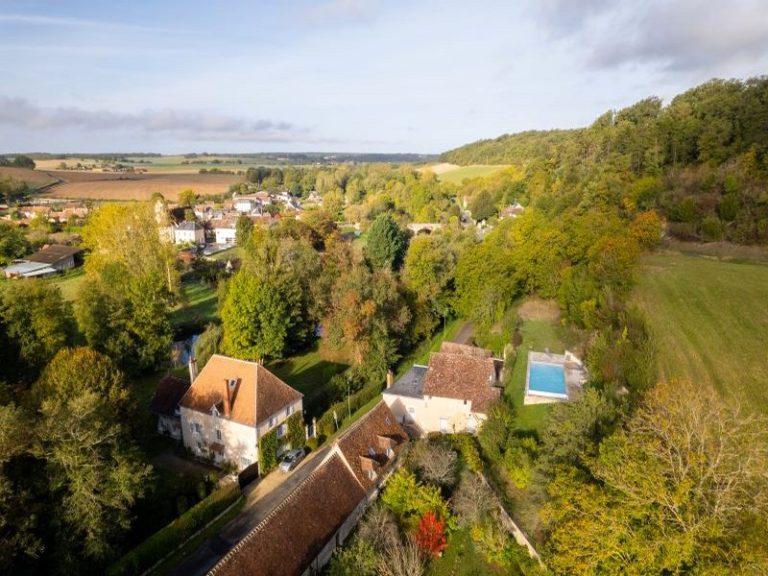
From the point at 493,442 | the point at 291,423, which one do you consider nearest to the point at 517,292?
the point at 493,442

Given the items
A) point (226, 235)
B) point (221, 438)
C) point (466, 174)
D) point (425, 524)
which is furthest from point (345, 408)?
point (466, 174)

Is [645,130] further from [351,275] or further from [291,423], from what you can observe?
[291,423]

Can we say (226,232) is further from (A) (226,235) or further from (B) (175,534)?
(B) (175,534)

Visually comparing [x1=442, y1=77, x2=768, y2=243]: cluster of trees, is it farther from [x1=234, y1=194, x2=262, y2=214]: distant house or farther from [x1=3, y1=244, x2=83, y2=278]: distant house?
[x1=3, y1=244, x2=83, y2=278]: distant house

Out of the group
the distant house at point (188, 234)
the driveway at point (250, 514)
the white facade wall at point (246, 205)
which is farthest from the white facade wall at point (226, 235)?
the driveway at point (250, 514)

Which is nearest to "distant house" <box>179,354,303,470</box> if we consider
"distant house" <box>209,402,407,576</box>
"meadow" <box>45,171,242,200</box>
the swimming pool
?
"distant house" <box>209,402,407,576</box>
